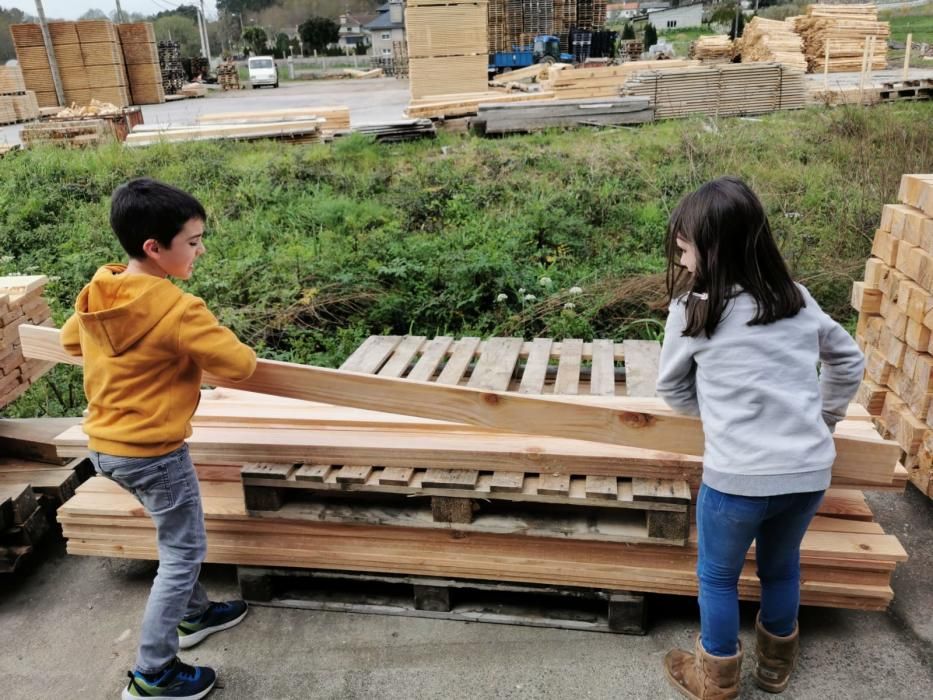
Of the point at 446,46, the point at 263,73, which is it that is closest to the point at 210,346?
the point at 446,46

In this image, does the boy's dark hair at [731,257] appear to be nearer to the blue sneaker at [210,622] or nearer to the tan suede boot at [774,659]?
the tan suede boot at [774,659]

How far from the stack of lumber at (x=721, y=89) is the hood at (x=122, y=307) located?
42.2 feet

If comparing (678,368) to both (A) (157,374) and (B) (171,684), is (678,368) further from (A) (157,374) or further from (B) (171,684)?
(B) (171,684)

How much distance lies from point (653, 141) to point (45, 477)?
9083mm

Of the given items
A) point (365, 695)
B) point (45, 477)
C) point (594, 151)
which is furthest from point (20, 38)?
point (365, 695)

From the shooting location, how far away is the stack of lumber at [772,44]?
20.1 meters

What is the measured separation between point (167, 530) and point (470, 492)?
1085 mm

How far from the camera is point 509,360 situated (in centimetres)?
391

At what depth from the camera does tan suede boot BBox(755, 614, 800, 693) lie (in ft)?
8.44

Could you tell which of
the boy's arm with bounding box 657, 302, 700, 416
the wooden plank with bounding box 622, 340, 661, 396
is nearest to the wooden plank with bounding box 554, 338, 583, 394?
the wooden plank with bounding box 622, 340, 661, 396

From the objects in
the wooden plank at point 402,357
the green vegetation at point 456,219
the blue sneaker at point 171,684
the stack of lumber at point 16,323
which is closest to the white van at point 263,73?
the green vegetation at point 456,219

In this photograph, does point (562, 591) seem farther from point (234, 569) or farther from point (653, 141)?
point (653, 141)

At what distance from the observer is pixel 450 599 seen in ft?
9.95

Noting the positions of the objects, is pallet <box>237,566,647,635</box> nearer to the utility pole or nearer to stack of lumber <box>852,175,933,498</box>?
stack of lumber <box>852,175,933,498</box>
